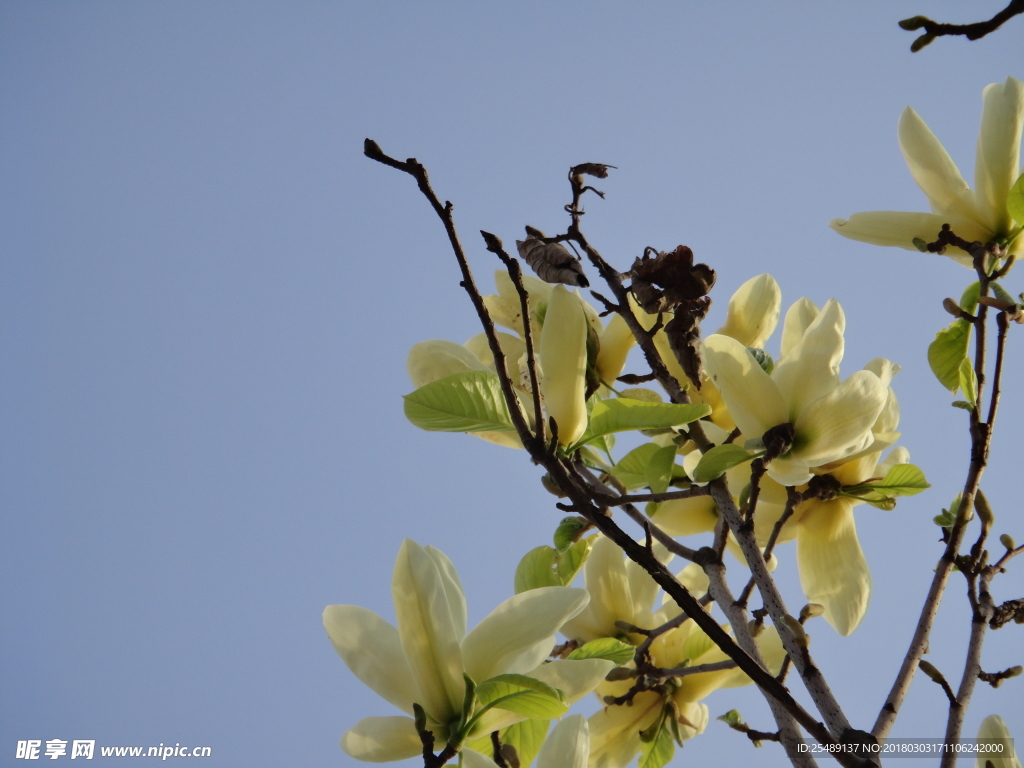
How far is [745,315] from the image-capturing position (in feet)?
3.65

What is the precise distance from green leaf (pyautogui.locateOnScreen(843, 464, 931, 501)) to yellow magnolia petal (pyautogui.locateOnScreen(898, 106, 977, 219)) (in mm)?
347

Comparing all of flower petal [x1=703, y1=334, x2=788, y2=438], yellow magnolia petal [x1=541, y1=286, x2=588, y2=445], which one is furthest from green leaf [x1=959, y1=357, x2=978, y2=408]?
yellow magnolia petal [x1=541, y1=286, x2=588, y2=445]

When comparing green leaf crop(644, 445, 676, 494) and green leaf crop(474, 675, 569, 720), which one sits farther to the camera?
green leaf crop(644, 445, 676, 494)

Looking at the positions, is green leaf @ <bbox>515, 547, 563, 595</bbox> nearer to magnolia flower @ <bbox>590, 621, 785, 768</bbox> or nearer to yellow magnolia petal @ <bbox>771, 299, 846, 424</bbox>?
magnolia flower @ <bbox>590, 621, 785, 768</bbox>

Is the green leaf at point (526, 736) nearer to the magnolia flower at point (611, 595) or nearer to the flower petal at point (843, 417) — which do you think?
the magnolia flower at point (611, 595)

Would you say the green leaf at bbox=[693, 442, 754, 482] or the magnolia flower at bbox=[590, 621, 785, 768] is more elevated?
the green leaf at bbox=[693, 442, 754, 482]

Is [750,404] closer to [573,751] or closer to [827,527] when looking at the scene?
[827,527]

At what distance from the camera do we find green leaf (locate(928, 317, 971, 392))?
107 centimetres

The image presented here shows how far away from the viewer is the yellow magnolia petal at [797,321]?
1035 mm

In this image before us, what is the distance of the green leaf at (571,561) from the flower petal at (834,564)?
11.0 inches

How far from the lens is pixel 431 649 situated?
0.76 metres

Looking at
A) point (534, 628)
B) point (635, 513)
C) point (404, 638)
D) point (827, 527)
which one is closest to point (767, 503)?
point (827, 527)

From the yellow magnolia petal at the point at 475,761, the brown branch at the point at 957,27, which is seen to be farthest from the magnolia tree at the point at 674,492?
the brown branch at the point at 957,27

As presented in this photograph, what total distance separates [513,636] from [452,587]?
0.08 meters
